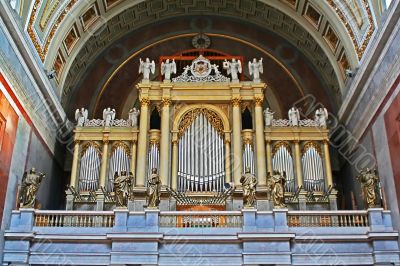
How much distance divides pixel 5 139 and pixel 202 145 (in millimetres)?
6193

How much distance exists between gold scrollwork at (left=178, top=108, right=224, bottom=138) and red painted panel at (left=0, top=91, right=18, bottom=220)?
217 inches

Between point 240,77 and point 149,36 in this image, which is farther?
point 149,36

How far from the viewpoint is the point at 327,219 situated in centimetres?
1436

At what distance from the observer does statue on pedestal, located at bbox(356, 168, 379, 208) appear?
565 inches

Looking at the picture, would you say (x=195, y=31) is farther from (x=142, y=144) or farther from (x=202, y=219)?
(x=202, y=219)

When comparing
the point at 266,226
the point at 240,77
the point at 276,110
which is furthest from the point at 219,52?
the point at 266,226

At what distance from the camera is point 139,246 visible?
13727mm

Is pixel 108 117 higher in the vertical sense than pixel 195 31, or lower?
lower

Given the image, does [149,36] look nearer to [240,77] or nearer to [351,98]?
[240,77]

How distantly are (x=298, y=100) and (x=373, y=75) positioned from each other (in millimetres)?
5267

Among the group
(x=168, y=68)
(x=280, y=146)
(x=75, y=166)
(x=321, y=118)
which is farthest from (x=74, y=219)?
(x=321, y=118)

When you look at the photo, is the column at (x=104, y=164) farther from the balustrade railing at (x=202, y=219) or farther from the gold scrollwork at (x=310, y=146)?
the gold scrollwork at (x=310, y=146)

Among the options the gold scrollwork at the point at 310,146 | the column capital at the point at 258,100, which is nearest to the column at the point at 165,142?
the column capital at the point at 258,100

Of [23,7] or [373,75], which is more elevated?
[23,7]
